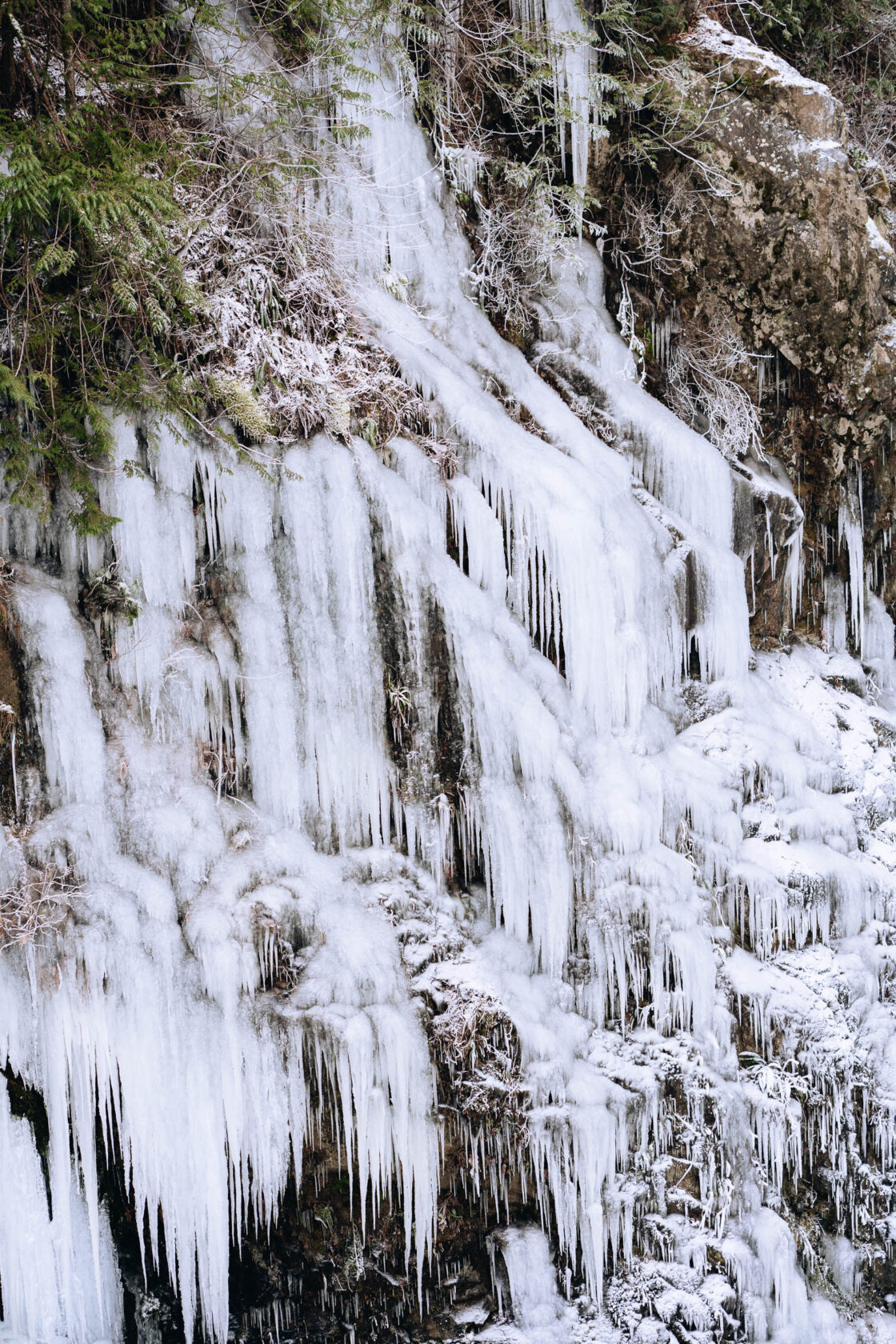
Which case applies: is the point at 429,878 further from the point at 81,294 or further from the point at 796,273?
the point at 796,273

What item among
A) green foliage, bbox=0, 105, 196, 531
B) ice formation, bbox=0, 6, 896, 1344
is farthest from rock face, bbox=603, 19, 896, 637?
green foliage, bbox=0, 105, 196, 531

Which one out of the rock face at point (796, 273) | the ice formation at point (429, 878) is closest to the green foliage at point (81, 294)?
the ice formation at point (429, 878)

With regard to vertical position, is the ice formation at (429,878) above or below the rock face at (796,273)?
below

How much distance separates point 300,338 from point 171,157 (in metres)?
1.04

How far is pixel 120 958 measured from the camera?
4199mm

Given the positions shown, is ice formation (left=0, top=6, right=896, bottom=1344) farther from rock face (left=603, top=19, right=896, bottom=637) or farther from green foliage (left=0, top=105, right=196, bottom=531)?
rock face (left=603, top=19, right=896, bottom=637)

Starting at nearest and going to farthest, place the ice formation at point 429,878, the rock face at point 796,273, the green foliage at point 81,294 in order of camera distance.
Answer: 1. the green foliage at point 81,294
2. the ice formation at point 429,878
3. the rock face at point 796,273

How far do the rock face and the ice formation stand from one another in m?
1.47

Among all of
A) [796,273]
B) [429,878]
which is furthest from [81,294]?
[796,273]

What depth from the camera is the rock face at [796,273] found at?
21.4ft

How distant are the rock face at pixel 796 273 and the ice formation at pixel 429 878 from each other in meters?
1.47

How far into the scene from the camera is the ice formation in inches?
168

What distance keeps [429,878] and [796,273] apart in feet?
15.3

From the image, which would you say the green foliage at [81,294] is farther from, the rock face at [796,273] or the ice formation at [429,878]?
the rock face at [796,273]
